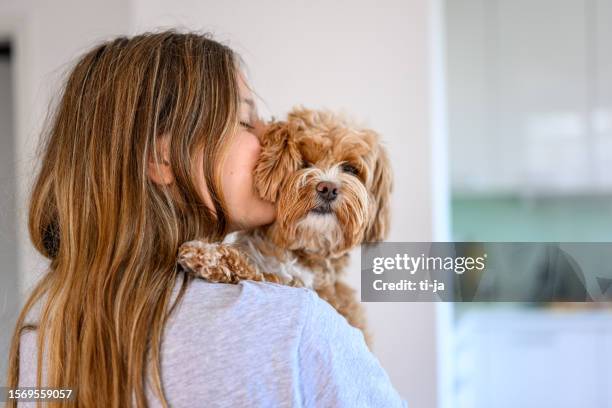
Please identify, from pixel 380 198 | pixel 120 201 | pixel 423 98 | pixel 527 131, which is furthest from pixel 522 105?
pixel 120 201

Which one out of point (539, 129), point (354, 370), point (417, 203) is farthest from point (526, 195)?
point (354, 370)

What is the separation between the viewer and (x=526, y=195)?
10.4ft

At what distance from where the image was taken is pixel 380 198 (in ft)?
4.84

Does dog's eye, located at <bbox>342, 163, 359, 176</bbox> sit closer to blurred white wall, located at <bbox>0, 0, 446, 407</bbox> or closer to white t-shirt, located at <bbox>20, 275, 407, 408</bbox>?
blurred white wall, located at <bbox>0, 0, 446, 407</bbox>

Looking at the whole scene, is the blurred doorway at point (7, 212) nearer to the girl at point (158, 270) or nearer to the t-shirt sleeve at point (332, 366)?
the girl at point (158, 270)

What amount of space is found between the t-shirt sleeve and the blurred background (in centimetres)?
67

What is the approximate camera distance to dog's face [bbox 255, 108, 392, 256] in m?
1.29

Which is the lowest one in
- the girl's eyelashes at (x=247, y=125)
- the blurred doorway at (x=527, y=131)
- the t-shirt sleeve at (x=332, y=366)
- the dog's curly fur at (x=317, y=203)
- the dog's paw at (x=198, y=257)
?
the t-shirt sleeve at (x=332, y=366)

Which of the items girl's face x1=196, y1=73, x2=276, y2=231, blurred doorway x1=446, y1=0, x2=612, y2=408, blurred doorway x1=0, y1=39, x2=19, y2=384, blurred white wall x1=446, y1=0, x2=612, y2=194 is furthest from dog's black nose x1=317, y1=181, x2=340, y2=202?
blurred white wall x1=446, y1=0, x2=612, y2=194

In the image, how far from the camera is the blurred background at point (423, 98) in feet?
5.61

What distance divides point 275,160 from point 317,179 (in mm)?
104

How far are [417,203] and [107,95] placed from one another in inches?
39.7

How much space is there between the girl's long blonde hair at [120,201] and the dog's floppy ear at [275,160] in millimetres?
Answer: 173

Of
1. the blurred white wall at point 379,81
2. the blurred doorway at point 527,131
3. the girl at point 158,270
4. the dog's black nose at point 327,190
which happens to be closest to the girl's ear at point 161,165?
the girl at point 158,270
